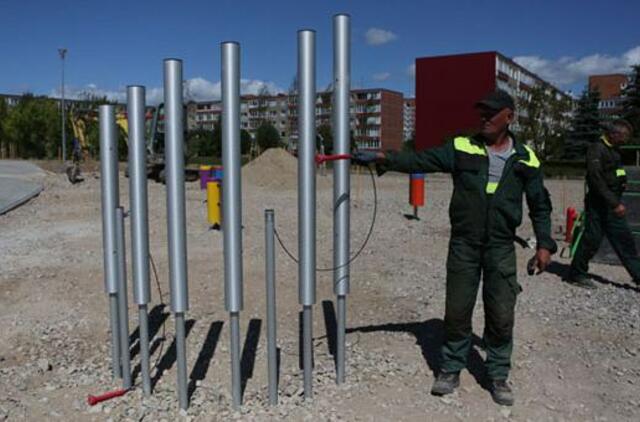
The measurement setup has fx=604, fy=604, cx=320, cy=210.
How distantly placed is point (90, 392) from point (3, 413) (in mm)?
516

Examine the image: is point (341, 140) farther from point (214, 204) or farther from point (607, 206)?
point (214, 204)

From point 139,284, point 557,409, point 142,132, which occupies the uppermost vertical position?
point 142,132

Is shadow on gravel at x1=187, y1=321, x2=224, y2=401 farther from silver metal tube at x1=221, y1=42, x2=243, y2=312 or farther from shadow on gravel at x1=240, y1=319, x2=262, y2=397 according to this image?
silver metal tube at x1=221, y1=42, x2=243, y2=312

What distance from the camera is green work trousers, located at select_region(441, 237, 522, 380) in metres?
3.91

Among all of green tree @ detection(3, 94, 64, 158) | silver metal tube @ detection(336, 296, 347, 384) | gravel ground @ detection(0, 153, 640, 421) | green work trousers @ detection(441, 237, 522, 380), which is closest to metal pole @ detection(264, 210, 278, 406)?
gravel ground @ detection(0, 153, 640, 421)

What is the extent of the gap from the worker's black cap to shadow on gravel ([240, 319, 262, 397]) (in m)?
2.43

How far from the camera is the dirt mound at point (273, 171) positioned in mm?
21225

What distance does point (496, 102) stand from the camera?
12.5ft

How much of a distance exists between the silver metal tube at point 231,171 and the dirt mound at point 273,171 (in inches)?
677

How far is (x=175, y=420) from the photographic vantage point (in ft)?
12.0

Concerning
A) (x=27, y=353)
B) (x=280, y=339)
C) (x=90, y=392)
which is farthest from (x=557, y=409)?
(x=27, y=353)

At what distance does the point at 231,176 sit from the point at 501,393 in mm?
2225

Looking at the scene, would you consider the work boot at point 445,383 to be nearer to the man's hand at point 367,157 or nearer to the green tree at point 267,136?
the man's hand at point 367,157

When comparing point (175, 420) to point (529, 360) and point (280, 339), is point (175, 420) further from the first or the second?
point (529, 360)
